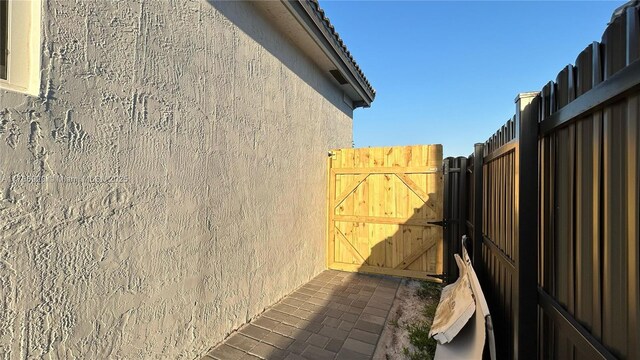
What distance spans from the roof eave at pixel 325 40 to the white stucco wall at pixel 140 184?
1.55ft

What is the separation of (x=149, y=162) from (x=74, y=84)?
2.13 feet

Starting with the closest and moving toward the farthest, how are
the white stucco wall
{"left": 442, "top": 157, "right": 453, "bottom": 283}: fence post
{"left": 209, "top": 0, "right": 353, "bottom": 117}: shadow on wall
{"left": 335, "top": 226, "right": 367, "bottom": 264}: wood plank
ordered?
the white stucco wall < {"left": 209, "top": 0, "right": 353, "bottom": 117}: shadow on wall < {"left": 442, "top": 157, "right": 453, "bottom": 283}: fence post < {"left": 335, "top": 226, "right": 367, "bottom": 264}: wood plank

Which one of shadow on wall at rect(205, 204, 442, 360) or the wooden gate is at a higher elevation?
the wooden gate

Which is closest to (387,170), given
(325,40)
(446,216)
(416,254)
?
(446,216)

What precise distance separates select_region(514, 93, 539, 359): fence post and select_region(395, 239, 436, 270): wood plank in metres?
3.04

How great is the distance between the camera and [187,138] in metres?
2.39

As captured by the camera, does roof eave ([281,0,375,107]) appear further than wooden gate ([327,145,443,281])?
No

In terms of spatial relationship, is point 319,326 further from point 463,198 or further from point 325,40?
point 325,40

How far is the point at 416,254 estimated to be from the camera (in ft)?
15.5

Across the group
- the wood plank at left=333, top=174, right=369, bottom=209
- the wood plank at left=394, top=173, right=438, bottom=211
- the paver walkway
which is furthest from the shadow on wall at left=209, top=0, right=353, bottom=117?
the paver walkway

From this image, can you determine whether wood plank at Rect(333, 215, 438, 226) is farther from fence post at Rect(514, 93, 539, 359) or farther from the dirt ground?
fence post at Rect(514, 93, 539, 359)

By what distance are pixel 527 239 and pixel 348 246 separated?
3.75 metres

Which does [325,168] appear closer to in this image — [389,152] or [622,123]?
[389,152]

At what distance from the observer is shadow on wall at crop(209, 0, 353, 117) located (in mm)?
2986
